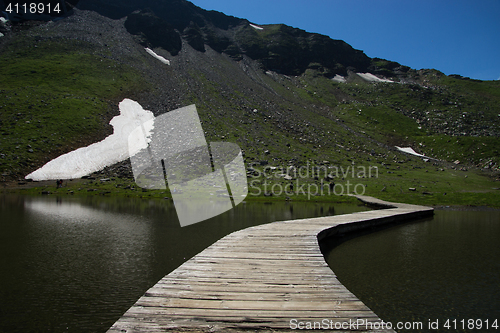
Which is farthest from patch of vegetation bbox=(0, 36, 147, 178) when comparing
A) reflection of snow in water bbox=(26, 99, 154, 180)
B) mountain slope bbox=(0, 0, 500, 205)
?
reflection of snow in water bbox=(26, 99, 154, 180)

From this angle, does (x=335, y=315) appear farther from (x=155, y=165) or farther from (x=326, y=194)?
(x=155, y=165)

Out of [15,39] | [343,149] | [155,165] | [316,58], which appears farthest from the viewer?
[316,58]

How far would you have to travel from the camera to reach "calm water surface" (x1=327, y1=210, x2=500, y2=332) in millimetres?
9812

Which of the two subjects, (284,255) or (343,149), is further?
(343,149)

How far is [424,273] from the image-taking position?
1336 centimetres

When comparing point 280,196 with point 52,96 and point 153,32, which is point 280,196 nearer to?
point 52,96

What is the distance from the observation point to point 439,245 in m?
18.8

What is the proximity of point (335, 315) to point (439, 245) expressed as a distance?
15.5 metres

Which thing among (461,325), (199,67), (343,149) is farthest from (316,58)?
(461,325)

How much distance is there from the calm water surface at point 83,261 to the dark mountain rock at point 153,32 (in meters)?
116

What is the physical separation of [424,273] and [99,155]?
60.3m

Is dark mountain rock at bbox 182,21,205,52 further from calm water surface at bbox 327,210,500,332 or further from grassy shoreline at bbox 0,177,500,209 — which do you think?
calm water surface at bbox 327,210,500,332

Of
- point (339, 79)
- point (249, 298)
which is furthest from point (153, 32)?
point (249, 298)

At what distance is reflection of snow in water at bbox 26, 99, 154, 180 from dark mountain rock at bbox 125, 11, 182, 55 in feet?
197
